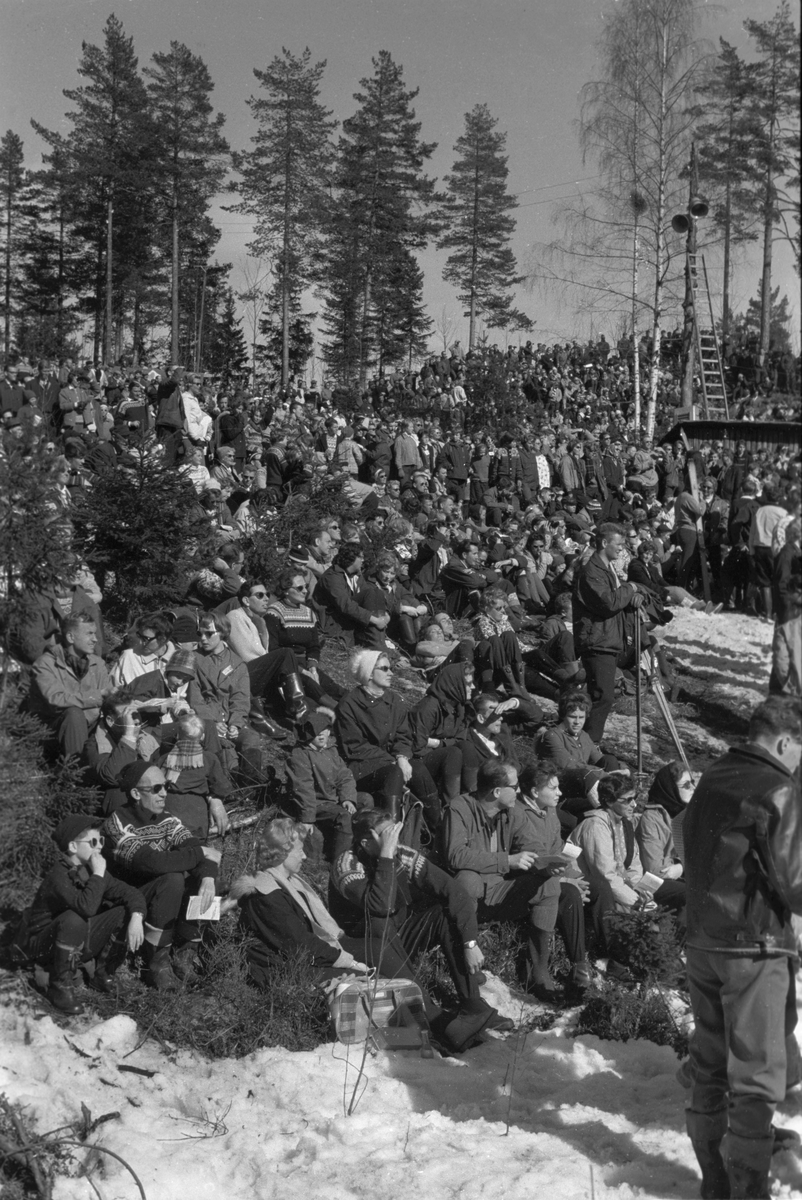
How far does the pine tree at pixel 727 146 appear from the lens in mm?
5215

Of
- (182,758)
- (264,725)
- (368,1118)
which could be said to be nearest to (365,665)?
(264,725)

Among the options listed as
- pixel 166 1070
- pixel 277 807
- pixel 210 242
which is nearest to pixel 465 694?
pixel 277 807

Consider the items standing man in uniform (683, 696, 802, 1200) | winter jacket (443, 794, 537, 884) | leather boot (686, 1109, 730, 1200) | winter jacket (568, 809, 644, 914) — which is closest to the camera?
standing man in uniform (683, 696, 802, 1200)

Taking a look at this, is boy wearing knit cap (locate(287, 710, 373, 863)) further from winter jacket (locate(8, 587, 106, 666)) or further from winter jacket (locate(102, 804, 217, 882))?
winter jacket (locate(8, 587, 106, 666))

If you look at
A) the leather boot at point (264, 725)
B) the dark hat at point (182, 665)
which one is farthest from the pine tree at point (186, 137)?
the leather boot at point (264, 725)

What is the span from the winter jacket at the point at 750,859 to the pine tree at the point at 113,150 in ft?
20.3

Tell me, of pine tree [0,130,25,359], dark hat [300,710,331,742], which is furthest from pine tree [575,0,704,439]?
pine tree [0,130,25,359]

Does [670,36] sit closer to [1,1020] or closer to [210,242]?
[210,242]

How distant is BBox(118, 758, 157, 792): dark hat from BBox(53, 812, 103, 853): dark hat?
0.46m

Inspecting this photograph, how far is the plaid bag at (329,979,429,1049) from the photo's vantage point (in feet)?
Answer: 18.0

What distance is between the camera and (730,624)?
243 inches

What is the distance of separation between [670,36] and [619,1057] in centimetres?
526

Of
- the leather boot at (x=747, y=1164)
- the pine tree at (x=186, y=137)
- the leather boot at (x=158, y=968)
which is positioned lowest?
the leather boot at (x=158, y=968)

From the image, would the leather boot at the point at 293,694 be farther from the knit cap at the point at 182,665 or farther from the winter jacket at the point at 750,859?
the winter jacket at the point at 750,859
